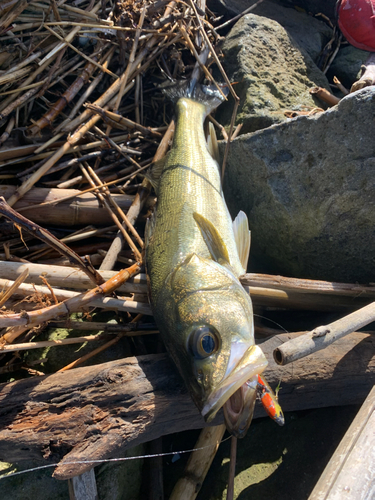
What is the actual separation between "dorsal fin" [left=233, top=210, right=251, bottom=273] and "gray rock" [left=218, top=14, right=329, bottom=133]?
4.83ft

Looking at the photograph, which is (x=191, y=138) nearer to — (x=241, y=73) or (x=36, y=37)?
(x=241, y=73)

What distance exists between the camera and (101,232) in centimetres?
386

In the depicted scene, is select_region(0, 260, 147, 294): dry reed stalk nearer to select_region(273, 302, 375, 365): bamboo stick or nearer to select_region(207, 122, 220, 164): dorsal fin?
select_region(273, 302, 375, 365): bamboo stick

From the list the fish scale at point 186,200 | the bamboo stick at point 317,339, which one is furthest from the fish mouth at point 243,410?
the fish scale at point 186,200

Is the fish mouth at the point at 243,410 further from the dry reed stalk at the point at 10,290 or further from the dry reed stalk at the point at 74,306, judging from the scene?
the dry reed stalk at the point at 10,290

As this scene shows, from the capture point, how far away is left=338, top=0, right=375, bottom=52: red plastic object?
4.51 metres

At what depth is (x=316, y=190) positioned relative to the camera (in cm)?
336

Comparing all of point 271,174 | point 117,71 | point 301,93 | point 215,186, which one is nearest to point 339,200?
point 271,174

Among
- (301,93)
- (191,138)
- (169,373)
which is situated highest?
(301,93)

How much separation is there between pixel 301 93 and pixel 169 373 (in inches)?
150

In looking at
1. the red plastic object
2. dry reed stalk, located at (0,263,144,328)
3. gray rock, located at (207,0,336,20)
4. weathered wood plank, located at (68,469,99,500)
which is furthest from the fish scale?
gray rock, located at (207,0,336,20)

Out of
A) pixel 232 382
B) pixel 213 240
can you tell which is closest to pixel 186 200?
pixel 213 240

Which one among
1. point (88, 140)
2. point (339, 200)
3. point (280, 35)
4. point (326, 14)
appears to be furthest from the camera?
point (326, 14)

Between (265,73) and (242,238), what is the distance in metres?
2.51
